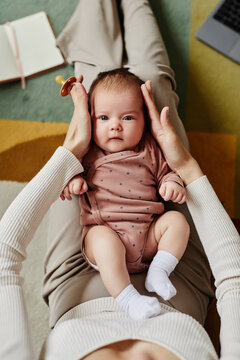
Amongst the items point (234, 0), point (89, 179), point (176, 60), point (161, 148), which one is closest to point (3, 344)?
point (89, 179)

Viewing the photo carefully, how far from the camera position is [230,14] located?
1425mm

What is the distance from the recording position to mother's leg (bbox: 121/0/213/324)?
2.80 ft

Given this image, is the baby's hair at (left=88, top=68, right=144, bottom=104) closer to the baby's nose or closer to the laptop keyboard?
the baby's nose

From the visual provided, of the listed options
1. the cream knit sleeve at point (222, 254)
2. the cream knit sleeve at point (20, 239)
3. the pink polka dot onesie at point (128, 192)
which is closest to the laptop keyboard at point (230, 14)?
the pink polka dot onesie at point (128, 192)

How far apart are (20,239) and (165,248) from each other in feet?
1.12

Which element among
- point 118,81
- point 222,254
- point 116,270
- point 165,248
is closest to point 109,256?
point 116,270

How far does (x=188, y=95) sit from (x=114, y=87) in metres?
0.60

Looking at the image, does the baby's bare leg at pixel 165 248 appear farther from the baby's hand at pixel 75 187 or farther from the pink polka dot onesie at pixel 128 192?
the baby's hand at pixel 75 187

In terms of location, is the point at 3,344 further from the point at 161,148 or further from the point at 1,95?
the point at 1,95

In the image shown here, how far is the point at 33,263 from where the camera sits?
121cm

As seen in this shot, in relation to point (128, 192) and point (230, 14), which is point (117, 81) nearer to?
point (128, 192)

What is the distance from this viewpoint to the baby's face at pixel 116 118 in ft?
2.98

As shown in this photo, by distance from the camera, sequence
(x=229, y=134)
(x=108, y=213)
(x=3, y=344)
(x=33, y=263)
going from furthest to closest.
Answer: (x=229, y=134)
(x=33, y=263)
(x=108, y=213)
(x=3, y=344)

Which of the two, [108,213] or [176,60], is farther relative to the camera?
[176,60]
